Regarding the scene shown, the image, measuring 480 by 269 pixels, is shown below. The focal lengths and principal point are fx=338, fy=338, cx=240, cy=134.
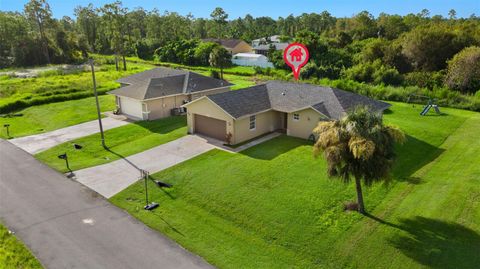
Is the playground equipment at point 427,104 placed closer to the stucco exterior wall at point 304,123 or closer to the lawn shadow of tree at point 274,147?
the stucco exterior wall at point 304,123

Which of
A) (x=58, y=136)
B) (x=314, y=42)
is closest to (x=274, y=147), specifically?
(x=58, y=136)

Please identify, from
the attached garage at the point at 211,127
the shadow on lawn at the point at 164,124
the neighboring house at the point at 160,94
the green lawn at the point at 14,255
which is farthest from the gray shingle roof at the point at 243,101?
the green lawn at the point at 14,255

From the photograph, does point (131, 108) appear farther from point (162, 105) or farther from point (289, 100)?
point (289, 100)

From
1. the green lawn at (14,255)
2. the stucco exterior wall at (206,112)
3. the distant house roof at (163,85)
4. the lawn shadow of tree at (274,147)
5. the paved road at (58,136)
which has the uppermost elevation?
the distant house roof at (163,85)

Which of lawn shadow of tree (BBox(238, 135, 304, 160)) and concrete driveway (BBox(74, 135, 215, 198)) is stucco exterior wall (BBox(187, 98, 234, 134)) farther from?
lawn shadow of tree (BBox(238, 135, 304, 160))

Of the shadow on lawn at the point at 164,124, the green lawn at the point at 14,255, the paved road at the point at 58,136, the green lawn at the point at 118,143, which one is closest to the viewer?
the green lawn at the point at 14,255

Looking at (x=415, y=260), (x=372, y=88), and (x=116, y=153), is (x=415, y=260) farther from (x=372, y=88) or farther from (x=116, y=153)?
(x=372, y=88)

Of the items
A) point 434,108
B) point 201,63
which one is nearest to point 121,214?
point 434,108
